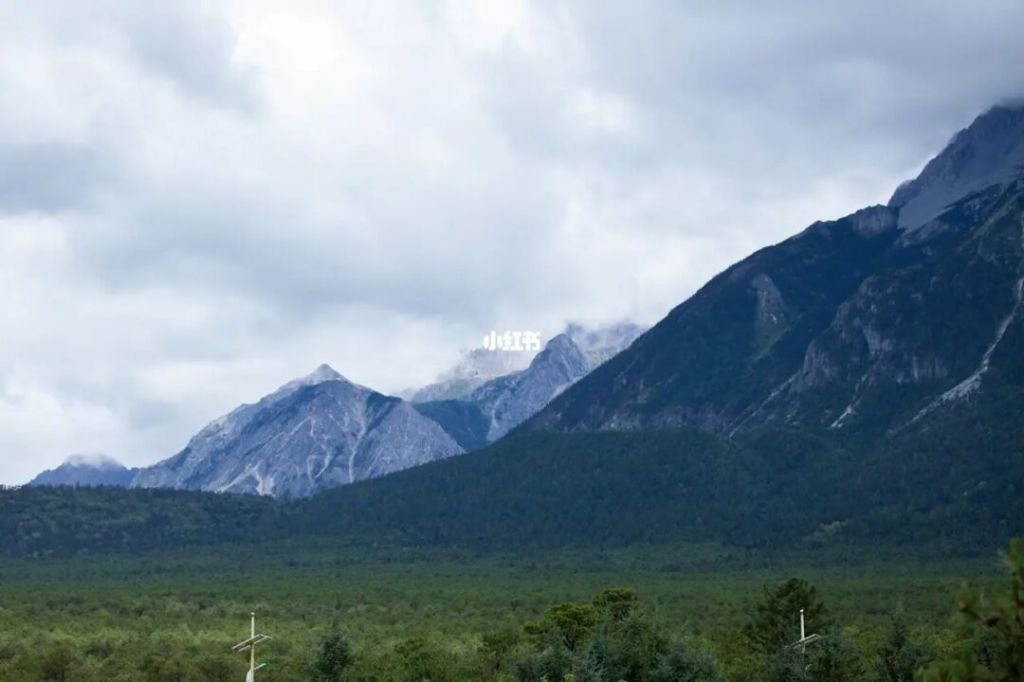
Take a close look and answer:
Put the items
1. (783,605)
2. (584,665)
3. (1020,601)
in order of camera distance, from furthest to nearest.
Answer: (783,605) → (584,665) → (1020,601)

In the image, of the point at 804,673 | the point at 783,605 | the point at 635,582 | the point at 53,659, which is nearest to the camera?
the point at 804,673

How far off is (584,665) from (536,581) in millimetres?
119579

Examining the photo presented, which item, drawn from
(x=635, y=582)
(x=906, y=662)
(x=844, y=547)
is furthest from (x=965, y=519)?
(x=906, y=662)

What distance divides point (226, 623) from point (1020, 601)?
413 ft

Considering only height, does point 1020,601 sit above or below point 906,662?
above

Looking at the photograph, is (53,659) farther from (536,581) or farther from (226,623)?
(536,581)

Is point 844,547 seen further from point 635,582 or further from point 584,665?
point 584,665

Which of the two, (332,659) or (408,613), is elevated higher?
(332,659)

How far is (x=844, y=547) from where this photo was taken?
19475cm

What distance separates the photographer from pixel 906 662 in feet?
226

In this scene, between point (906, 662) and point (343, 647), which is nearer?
point (906, 662)

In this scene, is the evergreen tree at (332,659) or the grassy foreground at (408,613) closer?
the evergreen tree at (332,659)

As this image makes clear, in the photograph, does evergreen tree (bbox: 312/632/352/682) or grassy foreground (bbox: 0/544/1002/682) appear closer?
evergreen tree (bbox: 312/632/352/682)

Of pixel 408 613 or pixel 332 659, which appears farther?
pixel 408 613
